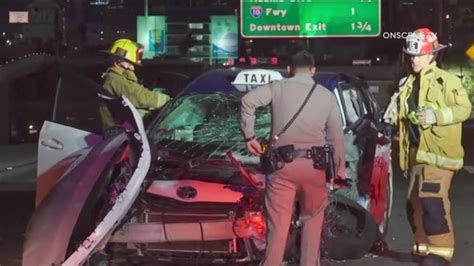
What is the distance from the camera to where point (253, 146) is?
548 centimetres

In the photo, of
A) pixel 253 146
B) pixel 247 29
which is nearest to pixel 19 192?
pixel 253 146

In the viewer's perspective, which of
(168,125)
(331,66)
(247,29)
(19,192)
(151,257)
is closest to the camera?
(151,257)

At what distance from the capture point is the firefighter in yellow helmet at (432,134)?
6242mm

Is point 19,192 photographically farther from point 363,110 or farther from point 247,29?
point 247,29

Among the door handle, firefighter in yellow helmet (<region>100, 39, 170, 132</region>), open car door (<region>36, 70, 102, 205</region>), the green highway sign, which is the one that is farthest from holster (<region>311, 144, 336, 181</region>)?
the green highway sign

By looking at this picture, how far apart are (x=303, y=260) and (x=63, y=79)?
2.06 metres

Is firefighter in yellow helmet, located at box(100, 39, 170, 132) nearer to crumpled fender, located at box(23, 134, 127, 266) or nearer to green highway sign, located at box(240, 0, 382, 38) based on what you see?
crumpled fender, located at box(23, 134, 127, 266)

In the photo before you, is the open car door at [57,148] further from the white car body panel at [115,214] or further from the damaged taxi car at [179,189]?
the white car body panel at [115,214]

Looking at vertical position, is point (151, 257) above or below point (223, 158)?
below

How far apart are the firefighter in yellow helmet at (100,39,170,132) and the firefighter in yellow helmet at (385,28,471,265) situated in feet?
6.87

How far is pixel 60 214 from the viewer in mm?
4996

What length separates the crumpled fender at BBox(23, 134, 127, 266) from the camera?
4.94 meters

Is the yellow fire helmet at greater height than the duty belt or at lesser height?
greater

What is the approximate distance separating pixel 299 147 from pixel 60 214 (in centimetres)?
159
